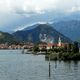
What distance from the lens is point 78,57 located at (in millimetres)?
164750

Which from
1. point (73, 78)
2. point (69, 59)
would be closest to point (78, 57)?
point (69, 59)

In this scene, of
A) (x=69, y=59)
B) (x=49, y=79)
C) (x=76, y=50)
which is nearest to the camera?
(x=49, y=79)

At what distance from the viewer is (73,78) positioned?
82812 millimetres

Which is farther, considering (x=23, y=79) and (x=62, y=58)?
(x=62, y=58)

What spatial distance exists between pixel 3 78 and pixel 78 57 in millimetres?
85545

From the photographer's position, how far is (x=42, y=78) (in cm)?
8256

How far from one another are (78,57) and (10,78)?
3372 inches

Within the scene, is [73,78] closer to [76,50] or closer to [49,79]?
[49,79]

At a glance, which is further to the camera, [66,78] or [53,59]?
[53,59]

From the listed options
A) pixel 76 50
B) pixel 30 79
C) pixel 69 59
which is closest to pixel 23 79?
pixel 30 79

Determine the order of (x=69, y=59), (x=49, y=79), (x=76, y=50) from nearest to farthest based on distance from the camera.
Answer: (x=49, y=79) → (x=69, y=59) → (x=76, y=50)

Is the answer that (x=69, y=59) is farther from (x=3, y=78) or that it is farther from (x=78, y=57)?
(x=3, y=78)

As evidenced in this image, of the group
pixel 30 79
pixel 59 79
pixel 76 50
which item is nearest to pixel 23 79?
pixel 30 79

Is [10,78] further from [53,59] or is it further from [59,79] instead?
[53,59]
